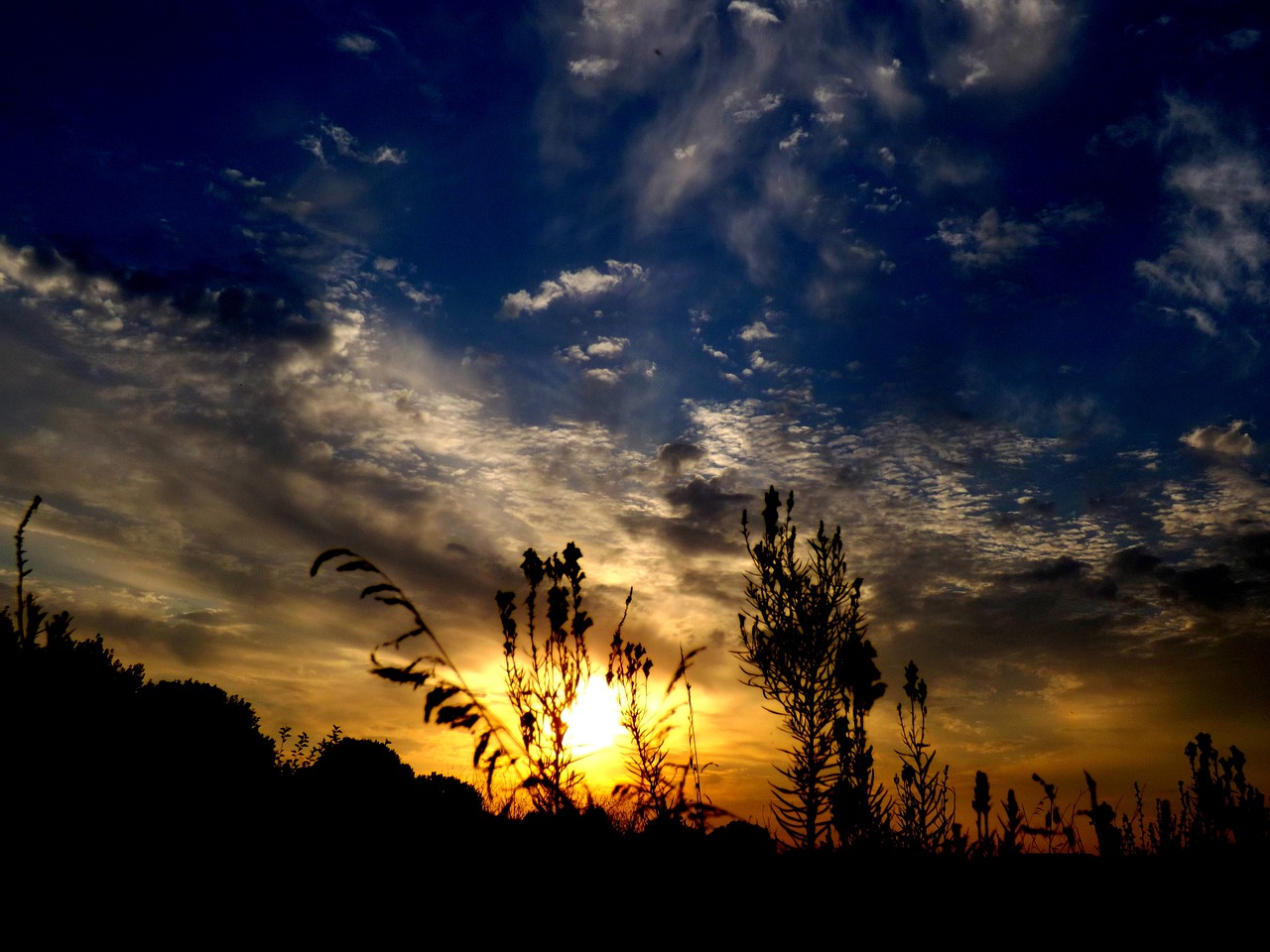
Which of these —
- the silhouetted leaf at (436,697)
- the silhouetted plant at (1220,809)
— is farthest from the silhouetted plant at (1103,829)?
the silhouetted leaf at (436,697)

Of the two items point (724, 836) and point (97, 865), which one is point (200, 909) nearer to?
point (97, 865)

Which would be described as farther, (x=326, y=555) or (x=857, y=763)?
(x=857, y=763)

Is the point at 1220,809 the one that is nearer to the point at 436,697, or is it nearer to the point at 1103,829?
the point at 1103,829

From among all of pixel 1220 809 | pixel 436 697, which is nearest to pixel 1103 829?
pixel 1220 809

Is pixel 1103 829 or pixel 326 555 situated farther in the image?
pixel 1103 829

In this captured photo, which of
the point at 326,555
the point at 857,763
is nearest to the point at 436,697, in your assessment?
the point at 326,555

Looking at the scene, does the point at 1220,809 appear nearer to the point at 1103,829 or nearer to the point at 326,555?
the point at 1103,829

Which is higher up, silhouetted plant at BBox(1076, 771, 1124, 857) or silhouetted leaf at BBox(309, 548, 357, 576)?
silhouetted leaf at BBox(309, 548, 357, 576)

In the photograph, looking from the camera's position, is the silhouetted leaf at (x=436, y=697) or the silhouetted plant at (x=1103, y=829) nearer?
the silhouetted leaf at (x=436, y=697)

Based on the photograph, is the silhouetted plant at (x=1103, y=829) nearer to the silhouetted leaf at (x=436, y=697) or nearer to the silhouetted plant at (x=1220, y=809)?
the silhouetted plant at (x=1220, y=809)

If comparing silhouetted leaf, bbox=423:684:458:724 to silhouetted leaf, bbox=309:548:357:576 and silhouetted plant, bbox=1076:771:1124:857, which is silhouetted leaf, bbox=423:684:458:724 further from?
silhouetted plant, bbox=1076:771:1124:857

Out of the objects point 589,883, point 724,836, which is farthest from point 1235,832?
point 589,883

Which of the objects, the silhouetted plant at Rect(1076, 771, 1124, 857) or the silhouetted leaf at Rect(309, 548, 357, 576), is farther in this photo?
the silhouetted plant at Rect(1076, 771, 1124, 857)

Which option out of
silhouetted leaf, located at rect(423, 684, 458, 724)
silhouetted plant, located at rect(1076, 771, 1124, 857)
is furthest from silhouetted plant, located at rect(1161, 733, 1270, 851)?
silhouetted leaf, located at rect(423, 684, 458, 724)
